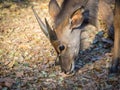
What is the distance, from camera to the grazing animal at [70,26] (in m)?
3.84

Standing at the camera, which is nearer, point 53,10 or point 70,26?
point 70,26

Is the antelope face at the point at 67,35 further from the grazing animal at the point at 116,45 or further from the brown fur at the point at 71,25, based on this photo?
the grazing animal at the point at 116,45

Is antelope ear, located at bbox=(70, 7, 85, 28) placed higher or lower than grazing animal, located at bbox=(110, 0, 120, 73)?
higher

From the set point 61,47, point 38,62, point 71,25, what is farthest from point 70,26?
point 38,62

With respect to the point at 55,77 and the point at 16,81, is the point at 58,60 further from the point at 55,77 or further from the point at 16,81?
the point at 16,81

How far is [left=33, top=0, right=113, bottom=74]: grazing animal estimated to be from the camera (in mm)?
3842

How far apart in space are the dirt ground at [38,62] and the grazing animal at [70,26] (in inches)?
9.4

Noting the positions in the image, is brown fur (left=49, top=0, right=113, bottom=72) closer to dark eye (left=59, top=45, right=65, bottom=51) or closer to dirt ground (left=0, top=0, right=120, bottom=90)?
dark eye (left=59, top=45, right=65, bottom=51)

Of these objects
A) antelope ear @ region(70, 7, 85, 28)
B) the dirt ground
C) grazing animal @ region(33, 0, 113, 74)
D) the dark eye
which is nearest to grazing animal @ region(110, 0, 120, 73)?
A: the dirt ground

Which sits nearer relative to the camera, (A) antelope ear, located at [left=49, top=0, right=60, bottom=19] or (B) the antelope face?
(B) the antelope face

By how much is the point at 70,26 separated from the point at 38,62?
2.90ft

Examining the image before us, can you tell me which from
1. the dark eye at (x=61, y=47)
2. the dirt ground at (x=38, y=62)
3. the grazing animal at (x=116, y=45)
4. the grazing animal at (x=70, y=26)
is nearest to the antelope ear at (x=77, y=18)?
the grazing animal at (x=70, y=26)

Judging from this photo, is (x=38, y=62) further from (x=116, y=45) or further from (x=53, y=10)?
(x=116, y=45)

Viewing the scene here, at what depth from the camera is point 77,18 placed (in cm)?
383
